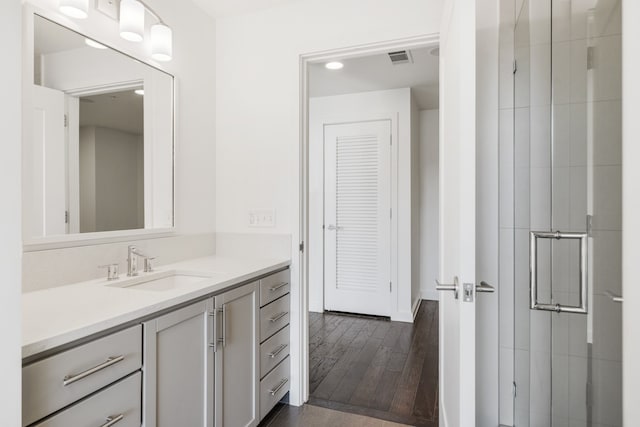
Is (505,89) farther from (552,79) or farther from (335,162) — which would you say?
(335,162)

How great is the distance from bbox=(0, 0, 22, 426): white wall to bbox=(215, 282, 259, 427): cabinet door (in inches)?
31.6

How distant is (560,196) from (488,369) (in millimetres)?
862

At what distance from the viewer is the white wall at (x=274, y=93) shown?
2.03m

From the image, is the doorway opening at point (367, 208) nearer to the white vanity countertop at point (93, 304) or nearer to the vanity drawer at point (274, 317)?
A: the vanity drawer at point (274, 317)

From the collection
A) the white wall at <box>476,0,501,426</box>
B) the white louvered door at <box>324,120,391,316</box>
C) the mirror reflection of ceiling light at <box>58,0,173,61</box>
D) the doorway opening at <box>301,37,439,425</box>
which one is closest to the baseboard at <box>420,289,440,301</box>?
the doorway opening at <box>301,37,439,425</box>

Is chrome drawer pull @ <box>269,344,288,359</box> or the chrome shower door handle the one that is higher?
the chrome shower door handle

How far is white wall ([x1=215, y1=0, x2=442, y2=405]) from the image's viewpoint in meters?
2.03

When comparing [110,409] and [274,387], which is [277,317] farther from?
[110,409]

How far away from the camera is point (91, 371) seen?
951mm

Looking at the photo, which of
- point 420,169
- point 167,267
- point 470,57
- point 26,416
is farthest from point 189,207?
point 420,169

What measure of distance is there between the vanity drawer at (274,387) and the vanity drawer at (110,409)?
838mm

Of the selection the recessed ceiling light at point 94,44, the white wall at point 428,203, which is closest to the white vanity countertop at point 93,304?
the recessed ceiling light at point 94,44

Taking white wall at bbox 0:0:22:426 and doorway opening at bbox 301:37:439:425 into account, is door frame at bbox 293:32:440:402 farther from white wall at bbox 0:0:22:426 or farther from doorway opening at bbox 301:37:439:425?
white wall at bbox 0:0:22:426

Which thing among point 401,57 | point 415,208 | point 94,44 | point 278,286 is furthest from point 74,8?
point 415,208
